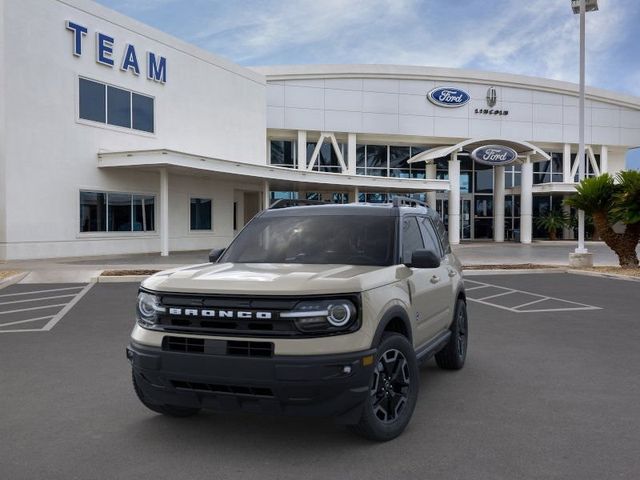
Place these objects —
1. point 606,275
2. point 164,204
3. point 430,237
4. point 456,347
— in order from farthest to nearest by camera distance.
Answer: point 164,204
point 606,275
point 456,347
point 430,237

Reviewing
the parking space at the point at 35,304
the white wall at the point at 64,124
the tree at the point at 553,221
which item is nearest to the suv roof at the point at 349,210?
the parking space at the point at 35,304

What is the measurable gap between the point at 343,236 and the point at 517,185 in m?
43.1

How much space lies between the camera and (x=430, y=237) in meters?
6.15

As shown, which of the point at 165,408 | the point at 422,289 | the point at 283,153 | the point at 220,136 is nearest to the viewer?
the point at 165,408

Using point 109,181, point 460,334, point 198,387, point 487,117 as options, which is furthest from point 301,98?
point 198,387

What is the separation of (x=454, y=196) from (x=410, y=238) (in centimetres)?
3371

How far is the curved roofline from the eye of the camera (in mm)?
38469

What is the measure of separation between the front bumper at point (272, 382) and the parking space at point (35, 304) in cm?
585

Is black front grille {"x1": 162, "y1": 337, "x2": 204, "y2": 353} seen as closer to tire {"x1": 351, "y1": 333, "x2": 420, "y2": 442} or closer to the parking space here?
tire {"x1": 351, "y1": 333, "x2": 420, "y2": 442}

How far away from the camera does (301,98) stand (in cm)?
3878

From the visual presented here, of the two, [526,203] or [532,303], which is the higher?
[526,203]

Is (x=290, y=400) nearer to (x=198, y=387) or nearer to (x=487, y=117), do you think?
(x=198, y=387)

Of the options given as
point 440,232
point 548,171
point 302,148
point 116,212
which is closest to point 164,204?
point 116,212

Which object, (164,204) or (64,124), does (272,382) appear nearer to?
(164,204)
